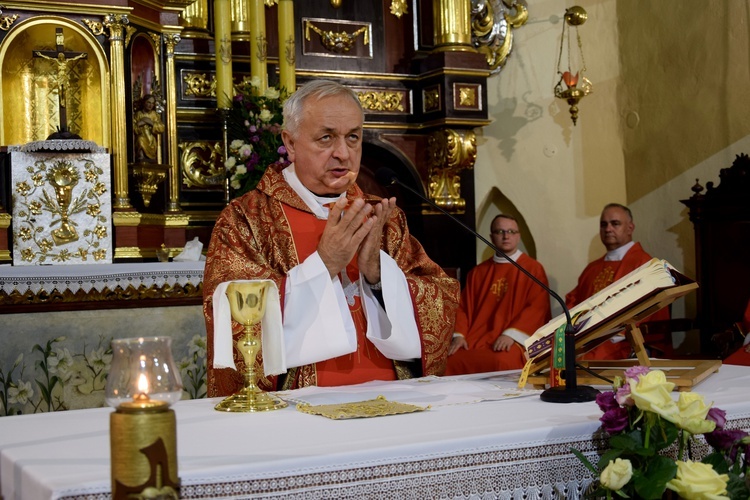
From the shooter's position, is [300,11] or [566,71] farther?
[566,71]

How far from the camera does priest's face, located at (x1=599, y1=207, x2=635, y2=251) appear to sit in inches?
284

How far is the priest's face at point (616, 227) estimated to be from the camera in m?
7.21

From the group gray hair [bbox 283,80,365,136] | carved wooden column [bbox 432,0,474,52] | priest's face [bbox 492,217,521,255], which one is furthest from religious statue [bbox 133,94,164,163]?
gray hair [bbox 283,80,365,136]

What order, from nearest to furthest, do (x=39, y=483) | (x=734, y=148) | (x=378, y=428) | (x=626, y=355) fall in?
(x=39, y=483)
(x=378, y=428)
(x=626, y=355)
(x=734, y=148)

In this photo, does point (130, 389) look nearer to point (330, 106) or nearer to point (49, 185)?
point (330, 106)

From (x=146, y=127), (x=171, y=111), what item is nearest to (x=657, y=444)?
(x=146, y=127)

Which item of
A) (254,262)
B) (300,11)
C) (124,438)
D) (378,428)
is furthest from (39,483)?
(300,11)

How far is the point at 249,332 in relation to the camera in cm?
253

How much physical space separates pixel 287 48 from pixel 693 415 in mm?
5301

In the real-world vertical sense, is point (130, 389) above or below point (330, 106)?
below

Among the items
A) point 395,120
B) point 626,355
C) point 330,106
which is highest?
point 395,120

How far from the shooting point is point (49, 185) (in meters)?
6.04

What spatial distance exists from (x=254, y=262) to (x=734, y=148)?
4.80 m

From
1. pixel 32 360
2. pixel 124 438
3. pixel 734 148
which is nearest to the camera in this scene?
pixel 124 438
